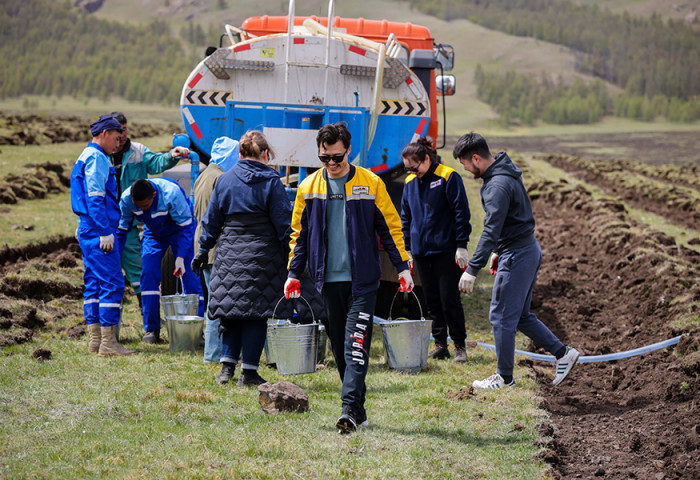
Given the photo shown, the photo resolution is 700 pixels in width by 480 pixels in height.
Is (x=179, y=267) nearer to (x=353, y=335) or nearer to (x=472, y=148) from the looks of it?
(x=353, y=335)

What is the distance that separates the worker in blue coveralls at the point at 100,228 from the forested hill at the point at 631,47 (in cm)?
13821

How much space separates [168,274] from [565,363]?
14.7ft

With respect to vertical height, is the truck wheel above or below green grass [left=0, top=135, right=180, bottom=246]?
above

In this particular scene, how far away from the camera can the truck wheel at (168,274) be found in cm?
906

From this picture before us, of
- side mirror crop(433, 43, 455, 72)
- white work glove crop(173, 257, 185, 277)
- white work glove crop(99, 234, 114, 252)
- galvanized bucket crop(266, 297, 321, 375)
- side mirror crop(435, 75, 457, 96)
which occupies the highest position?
side mirror crop(433, 43, 455, 72)

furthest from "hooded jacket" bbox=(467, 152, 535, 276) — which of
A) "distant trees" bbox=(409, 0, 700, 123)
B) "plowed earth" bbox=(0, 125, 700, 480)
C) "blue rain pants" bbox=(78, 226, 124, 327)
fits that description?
"distant trees" bbox=(409, 0, 700, 123)

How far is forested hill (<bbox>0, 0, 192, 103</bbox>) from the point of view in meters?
117

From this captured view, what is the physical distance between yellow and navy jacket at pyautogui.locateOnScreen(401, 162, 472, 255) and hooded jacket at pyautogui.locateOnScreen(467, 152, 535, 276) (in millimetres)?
988

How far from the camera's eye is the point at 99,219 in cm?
723

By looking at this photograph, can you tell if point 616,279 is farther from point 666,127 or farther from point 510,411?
point 666,127

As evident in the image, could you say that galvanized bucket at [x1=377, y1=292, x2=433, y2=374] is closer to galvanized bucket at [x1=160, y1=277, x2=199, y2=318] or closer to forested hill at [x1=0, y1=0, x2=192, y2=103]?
galvanized bucket at [x1=160, y1=277, x2=199, y2=318]

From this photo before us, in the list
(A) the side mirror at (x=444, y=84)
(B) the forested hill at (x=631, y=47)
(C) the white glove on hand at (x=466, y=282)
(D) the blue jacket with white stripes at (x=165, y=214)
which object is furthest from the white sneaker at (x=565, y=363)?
(B) the forested hill at (x=631, y=47)

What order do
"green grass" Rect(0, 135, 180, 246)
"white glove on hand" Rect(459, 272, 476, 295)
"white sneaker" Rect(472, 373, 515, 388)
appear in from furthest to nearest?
"green grass" Rect(0, 135, 180, 246) → "white sneaker" Rect(472, 373, 515, 388) → "white glove on hand" Rect(459, 272, 476, 295)

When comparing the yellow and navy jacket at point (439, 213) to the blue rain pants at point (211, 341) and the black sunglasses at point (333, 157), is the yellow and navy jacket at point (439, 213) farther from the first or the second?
the black sunglasses at point (333, 157)
